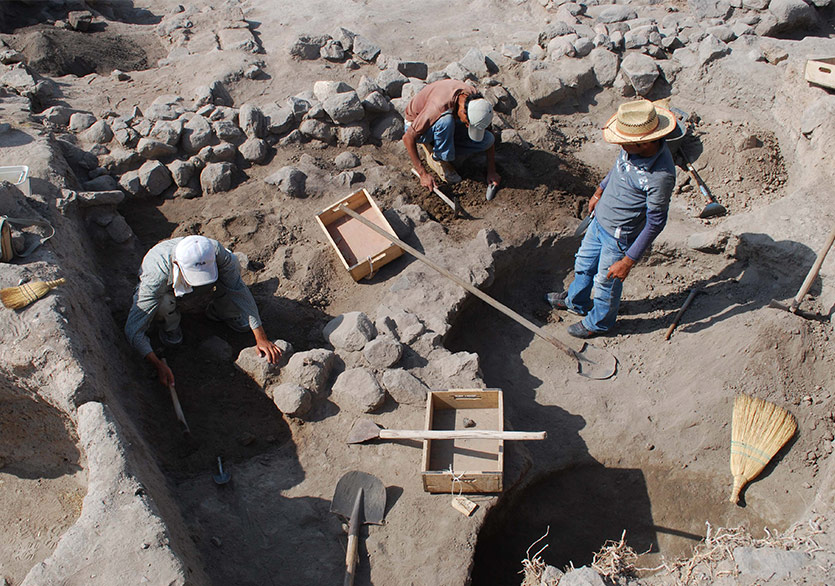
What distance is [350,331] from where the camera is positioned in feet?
15.6

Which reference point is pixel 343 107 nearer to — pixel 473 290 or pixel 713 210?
pixel 473 290

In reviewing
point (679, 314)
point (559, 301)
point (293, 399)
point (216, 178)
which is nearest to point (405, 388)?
point (293, 399)

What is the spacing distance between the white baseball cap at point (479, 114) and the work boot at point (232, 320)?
8.96 feet

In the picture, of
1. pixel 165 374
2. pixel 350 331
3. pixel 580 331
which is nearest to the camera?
pixel 165 374

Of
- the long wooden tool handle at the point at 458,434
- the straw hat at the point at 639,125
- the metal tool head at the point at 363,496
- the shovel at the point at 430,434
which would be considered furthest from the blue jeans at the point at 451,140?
the metal tool head at the point at 363,496

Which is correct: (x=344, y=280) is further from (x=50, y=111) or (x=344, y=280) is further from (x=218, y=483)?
(x=50, y=111)

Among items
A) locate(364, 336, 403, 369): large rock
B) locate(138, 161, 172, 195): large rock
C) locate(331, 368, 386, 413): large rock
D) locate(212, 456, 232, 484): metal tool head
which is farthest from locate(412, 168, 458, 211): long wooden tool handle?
locate(212, 456, 232, 484): metal tool head

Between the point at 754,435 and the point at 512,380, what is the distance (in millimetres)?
1875

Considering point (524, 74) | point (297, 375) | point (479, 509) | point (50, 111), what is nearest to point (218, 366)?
Result: point (297, 375)

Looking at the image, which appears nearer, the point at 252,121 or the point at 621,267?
the point at 621,267

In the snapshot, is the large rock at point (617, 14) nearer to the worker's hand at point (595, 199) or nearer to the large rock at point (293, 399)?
the worker's hand at point (595, 199)

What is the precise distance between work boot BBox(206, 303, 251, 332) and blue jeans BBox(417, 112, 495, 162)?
2.52m

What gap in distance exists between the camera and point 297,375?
446cm

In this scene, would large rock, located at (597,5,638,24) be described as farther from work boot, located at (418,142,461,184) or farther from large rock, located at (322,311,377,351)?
large rock, located at (322,311,377,351)
